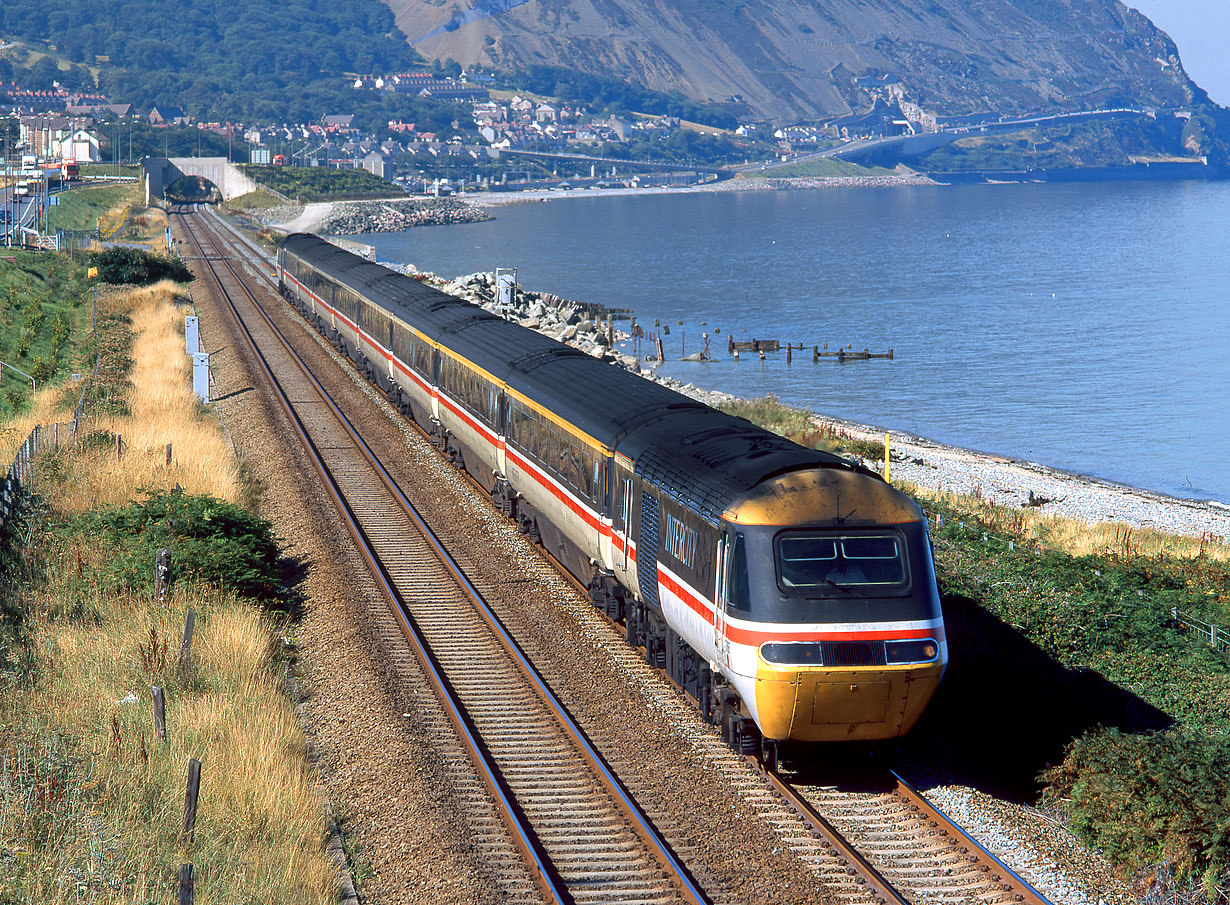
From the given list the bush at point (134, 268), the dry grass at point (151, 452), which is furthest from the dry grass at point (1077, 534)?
the bush at point (134, 268)

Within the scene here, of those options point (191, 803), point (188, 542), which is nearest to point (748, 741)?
point (191, 803)

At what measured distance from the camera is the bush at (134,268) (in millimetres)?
70188

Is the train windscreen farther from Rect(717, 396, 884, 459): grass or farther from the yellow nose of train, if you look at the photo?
Rect(717, 396, 884, 459): grass

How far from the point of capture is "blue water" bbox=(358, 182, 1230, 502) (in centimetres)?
5797

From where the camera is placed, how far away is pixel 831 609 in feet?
44.0

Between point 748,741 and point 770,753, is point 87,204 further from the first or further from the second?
point 770,753

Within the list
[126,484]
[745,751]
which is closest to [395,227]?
[126,484]

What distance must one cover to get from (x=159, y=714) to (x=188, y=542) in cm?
715

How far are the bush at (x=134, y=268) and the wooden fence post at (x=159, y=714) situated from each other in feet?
196

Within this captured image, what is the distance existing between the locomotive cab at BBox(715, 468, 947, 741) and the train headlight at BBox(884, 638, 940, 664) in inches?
0.4

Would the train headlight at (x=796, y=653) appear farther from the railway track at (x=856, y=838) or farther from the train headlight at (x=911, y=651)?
the railway track at (x=856, y=838)

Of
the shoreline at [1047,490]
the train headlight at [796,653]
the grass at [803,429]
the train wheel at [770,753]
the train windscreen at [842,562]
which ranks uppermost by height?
the train windscreen at [842,562]

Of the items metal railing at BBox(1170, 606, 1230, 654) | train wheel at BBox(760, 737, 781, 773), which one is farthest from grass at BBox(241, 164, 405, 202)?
train wheel at BBox(760, 737, 781, 773)

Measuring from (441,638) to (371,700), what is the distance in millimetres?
2850
